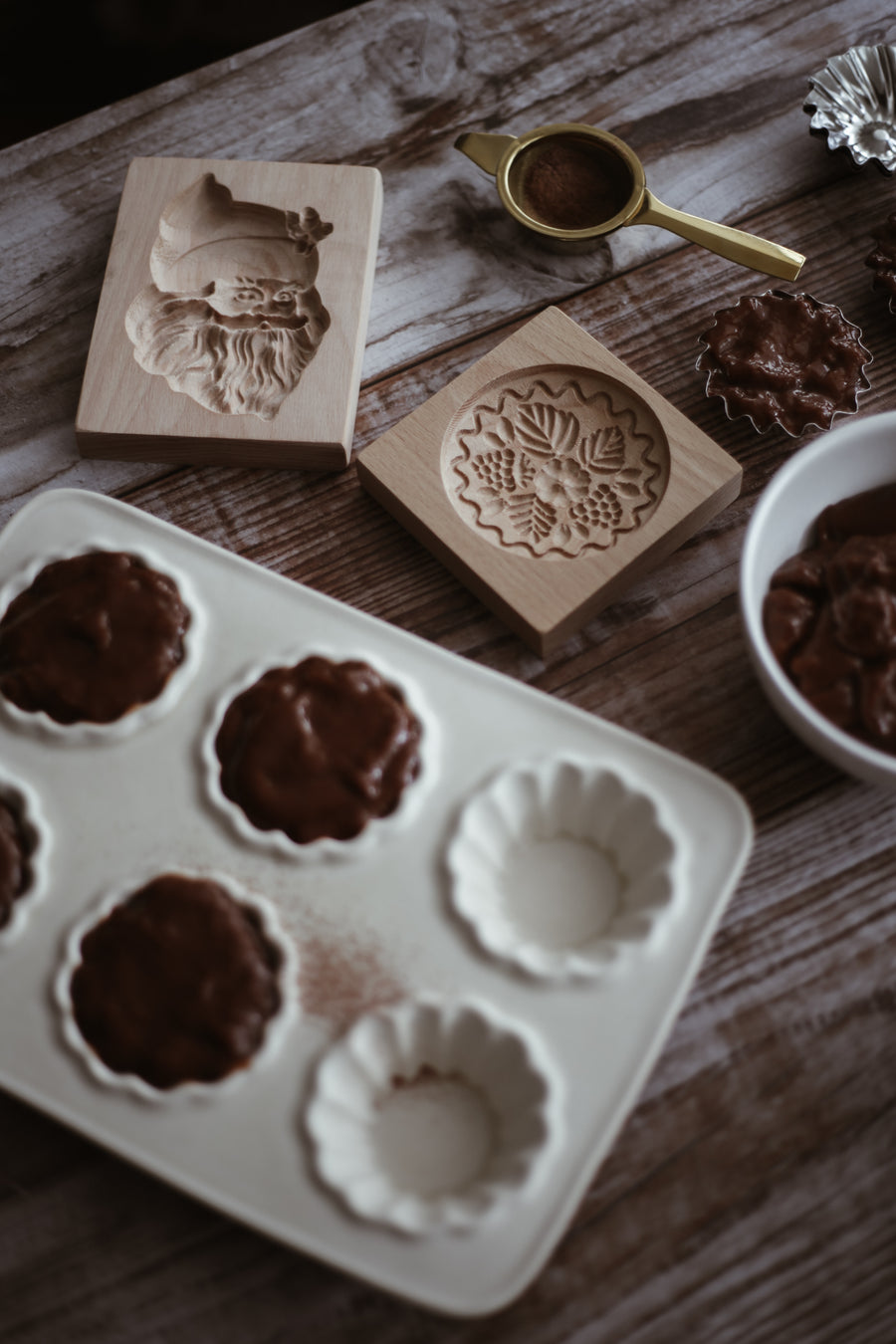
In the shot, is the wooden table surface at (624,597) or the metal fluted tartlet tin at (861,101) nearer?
the wooden table surface at (624,597)

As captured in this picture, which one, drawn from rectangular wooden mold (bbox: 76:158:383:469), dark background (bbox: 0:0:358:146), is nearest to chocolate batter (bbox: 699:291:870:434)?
rectangular wooden mold (bbox: 76:158:383:469)

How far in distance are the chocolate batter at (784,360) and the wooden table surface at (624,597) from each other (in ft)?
0.16

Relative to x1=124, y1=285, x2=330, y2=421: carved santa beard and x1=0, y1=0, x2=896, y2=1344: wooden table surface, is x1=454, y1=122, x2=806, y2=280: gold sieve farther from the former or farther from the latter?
x1=124, y1=285, x2=330, y2=421: carved santa beard

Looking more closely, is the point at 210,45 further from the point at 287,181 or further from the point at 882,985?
the point at 882,985

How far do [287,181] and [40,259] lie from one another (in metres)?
0.34

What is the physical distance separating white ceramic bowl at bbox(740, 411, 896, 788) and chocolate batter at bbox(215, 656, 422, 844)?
1.08 ft

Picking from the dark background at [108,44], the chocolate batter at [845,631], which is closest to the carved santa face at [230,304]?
the chocolate batter at [845,631]

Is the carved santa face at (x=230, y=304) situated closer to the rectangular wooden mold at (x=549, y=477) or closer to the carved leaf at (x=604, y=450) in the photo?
the rectangular wooden mold at (x=549, y=477)

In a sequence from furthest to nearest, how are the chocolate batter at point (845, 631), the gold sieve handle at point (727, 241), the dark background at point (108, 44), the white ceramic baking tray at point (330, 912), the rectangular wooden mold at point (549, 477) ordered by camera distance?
the dark background at point (108, 44) < the gold sieve handle at point (727, 241) < the rectangular wooden mold at point (549, 477) < the chocolate batter at point (845, 631) < the white ceramic baking tray at point (330, 912)

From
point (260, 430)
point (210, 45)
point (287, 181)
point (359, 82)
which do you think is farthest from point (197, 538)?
point (210, 45)

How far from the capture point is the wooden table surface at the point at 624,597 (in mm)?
913

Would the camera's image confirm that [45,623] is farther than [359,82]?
No

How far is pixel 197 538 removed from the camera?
1.06 m

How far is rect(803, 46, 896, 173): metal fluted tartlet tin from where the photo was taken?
1.28 meters
